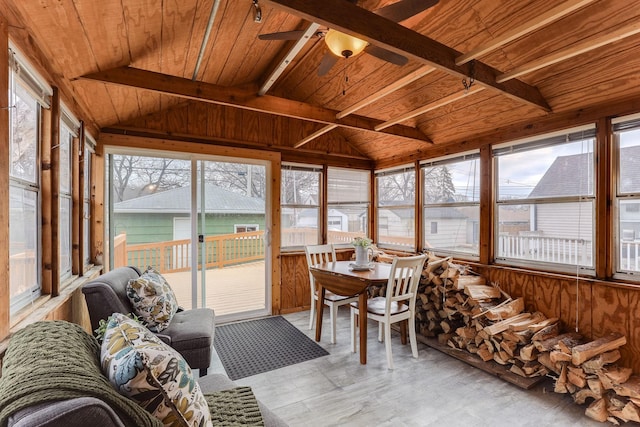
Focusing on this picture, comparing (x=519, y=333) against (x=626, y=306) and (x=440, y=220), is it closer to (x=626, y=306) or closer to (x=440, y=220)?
(x=626, y=306)

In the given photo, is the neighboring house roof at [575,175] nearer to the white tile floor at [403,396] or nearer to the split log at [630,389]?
the split log at [630,389]

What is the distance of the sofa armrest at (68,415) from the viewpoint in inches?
24.7

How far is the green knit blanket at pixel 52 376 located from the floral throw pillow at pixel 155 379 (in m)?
0.05

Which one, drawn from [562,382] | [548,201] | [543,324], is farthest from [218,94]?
[562,382]

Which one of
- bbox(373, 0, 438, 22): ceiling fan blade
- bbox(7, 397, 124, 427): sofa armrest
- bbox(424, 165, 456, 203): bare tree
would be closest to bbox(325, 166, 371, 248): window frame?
bbox(424, 165, 456, 203): bare tree

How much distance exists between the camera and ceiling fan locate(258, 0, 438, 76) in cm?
170

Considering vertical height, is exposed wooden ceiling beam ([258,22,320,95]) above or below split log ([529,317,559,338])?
above

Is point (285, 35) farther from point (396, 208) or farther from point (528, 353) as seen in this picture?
point (396, 208)

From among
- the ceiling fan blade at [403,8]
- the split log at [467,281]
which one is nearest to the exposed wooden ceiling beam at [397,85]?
the ceiling fan blade at [403,8]

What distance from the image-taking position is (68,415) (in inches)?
25.4

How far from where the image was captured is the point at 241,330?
3623 millimetres

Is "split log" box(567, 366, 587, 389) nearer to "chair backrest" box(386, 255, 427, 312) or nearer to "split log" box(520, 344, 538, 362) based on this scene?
"split log" box(520, 344, 538, 362)

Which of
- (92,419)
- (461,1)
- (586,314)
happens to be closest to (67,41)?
(92,419)

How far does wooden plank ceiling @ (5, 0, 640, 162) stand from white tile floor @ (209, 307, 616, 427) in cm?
236
